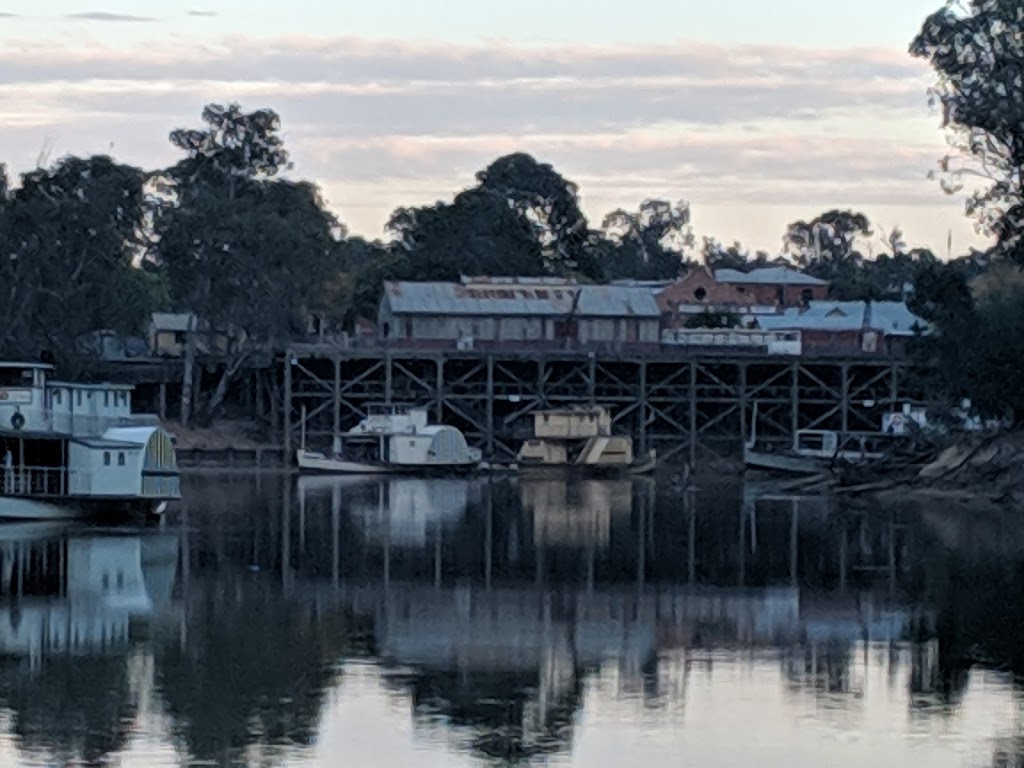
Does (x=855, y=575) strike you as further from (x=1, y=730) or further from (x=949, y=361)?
(x=949, y=361)

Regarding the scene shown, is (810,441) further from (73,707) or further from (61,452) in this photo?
(73,707)

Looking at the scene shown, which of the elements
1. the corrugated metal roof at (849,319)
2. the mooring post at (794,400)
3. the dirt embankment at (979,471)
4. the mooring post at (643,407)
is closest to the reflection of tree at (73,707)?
the dirt embankment at (979,471)

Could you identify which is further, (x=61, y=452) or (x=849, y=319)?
(x=849, y=319)

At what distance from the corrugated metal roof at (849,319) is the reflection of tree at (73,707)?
94629 mm

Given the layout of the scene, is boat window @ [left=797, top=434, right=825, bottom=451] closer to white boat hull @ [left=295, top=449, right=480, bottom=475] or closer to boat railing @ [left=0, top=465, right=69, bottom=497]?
white boat hull @ [left=295, top=449, right=480, bottom=475]

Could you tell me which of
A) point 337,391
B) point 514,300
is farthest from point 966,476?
point 514,300

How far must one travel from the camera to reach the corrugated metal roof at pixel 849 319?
5157 inches

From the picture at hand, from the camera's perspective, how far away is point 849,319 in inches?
5226

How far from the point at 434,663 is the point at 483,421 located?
80005mm

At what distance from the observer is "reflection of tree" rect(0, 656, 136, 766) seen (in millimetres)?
31266

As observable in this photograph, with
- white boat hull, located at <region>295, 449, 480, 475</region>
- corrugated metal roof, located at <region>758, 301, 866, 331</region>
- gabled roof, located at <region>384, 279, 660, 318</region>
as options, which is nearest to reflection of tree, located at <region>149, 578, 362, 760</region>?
white boat hull, located at <region>295, 449, 480, 475</region>

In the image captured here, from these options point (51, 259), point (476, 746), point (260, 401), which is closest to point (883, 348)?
point (260, 401)

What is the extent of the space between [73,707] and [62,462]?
103 ft

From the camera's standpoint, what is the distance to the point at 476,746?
105 feet
